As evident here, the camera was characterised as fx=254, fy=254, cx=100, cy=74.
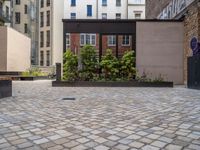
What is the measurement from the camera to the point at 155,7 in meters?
28.4

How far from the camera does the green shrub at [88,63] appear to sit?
1780cm

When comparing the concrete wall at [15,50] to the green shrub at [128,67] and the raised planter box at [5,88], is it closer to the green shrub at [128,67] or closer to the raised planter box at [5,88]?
the green shrub at [128,67]

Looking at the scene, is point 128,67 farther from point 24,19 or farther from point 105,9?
point 24,19

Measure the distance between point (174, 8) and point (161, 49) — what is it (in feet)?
13.2

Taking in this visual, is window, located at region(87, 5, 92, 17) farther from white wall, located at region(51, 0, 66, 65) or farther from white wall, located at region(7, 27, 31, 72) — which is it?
white wall, located at region(7, 27, 31, 72)

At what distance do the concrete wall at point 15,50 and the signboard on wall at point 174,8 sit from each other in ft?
49.6

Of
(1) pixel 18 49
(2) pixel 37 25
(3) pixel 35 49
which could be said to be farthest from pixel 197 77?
(2) pixel 37 25

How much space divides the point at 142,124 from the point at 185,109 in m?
2.42

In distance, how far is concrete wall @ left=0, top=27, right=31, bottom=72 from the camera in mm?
24359

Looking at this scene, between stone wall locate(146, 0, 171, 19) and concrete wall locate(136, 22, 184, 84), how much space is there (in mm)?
4730

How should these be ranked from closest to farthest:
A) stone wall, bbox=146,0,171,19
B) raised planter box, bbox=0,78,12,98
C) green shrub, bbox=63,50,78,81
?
1. raised planter box, bbox=0,78,12,98
2. green shrub, bbox=63,50,78,81
3. stone wall, bbox=146,0,171,19

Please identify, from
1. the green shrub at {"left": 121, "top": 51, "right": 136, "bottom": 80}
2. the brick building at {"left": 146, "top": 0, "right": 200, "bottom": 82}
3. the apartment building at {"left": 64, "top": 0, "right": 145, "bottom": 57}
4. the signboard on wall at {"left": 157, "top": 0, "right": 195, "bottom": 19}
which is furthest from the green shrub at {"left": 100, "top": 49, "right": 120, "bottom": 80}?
the apartment building at {"left": 64, "top": 0, "right": 145, "bottom": 57}

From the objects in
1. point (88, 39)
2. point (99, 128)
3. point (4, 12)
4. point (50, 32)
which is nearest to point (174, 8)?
point (99, 128)

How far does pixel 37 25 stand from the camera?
50688 millimetres
